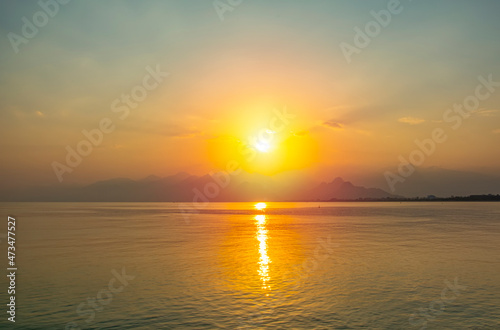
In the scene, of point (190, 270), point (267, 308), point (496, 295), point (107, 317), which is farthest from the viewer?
point (190, 270)

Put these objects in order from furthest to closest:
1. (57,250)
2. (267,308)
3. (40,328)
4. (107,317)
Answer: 1. (57,250)
2. (267,308)
3. (107,317)
4. (40,328)

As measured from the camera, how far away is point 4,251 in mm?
43656

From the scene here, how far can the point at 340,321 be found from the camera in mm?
18734

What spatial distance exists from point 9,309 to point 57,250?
25.0m

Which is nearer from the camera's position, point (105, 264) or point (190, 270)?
point (190, 270)

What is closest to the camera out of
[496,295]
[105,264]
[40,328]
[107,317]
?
[40,328]

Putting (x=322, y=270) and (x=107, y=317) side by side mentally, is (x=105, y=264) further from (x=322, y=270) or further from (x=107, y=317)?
(x=322, y=270)

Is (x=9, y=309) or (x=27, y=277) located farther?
(x=27, y=277)

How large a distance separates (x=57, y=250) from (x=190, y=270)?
21.1 meters

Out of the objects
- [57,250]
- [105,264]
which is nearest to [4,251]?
[57,250]

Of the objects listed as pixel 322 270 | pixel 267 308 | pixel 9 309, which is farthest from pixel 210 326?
pixel 322 270

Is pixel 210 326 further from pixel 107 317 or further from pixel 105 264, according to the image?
pixel 105 264

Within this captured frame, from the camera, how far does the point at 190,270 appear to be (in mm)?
31844

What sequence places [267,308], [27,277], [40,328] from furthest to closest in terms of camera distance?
[27,277]
[267,308]
[40,328]
